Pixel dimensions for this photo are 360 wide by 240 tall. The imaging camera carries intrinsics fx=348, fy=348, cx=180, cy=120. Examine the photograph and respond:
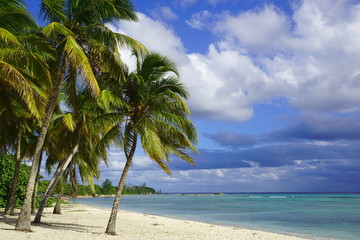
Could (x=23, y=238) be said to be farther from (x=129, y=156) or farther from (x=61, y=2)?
(x=61, y=2)

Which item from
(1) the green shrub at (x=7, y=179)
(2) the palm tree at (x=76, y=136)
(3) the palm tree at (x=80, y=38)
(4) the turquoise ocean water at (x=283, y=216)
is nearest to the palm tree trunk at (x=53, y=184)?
(2) the palm tree at (x=76, y=136)

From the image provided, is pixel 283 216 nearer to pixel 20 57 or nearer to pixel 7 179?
pixel 7 179

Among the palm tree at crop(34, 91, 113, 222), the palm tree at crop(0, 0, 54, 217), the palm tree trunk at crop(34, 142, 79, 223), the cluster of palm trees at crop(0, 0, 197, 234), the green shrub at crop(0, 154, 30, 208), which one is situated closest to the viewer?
the palm tree at crop(0, 0, 54, 217)

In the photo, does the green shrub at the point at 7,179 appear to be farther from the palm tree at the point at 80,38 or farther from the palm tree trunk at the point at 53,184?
the palm tree at the point at 80,38

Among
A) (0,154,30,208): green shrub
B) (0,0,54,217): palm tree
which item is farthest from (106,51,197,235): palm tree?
(0,154,30,208): green shrub

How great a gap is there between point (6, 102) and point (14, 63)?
102 inches

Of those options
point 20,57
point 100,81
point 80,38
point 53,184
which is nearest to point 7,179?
point 53,184

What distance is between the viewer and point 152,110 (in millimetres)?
13602

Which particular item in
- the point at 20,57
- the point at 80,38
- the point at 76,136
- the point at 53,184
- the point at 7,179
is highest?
the point at 80,38

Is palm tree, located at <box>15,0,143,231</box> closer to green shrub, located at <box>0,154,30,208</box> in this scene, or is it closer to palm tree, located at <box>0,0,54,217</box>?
palm tree, located at <box>0,0,54,217</box>

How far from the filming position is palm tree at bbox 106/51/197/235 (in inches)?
526

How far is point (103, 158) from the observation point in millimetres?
20609

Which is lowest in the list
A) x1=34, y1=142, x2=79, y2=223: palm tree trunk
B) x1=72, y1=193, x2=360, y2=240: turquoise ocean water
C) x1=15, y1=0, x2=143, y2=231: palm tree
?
x1=72, y1=193, x2=360, y2=240: turquoise ocean water

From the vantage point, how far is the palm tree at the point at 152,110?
13.4m
